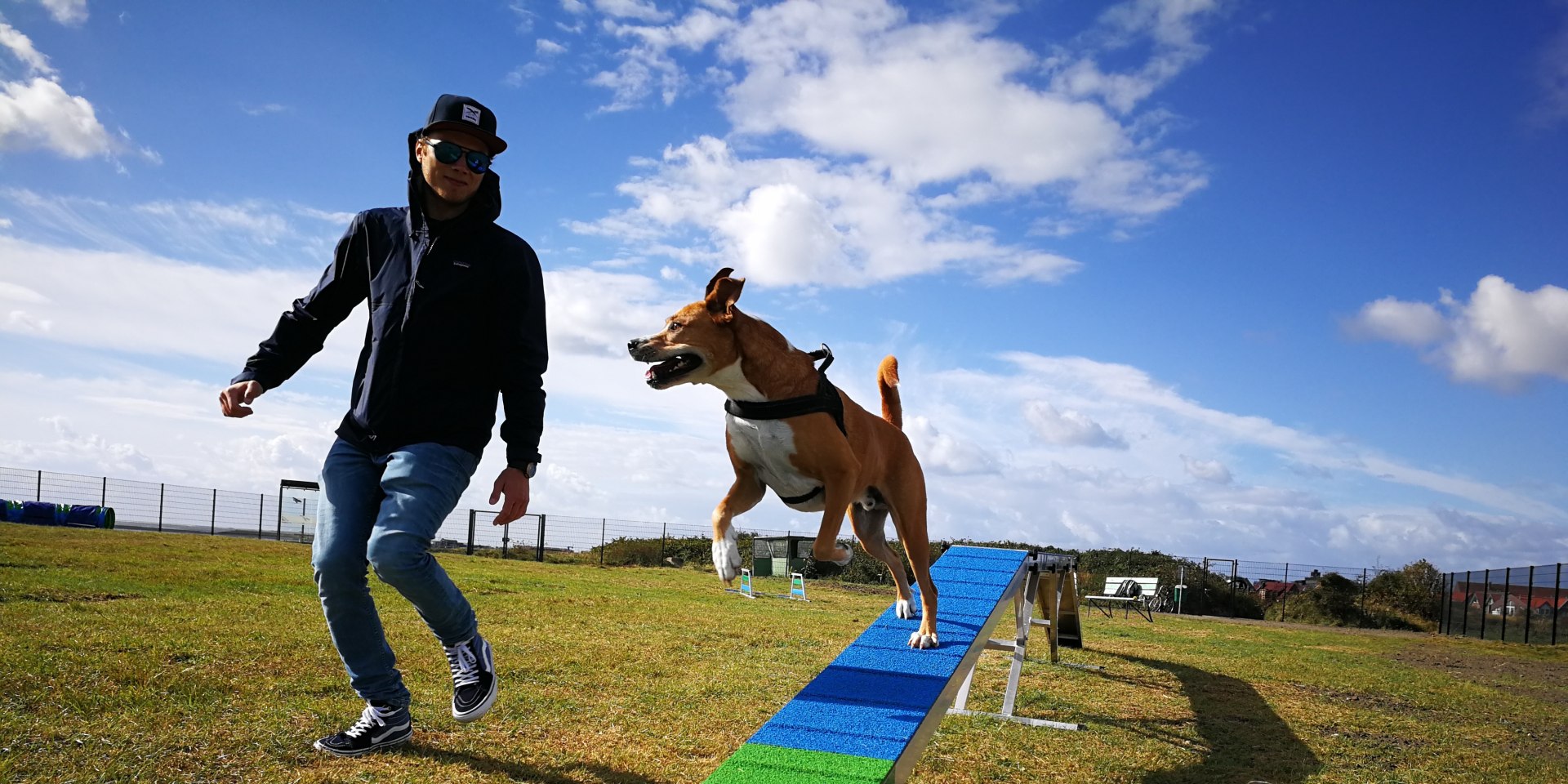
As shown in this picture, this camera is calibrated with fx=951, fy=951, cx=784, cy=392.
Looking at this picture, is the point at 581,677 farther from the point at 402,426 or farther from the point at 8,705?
the point at 402,426

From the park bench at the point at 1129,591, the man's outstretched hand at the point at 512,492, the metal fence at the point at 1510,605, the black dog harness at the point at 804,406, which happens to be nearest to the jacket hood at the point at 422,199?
the man's outstretched hand at the point at 512,492

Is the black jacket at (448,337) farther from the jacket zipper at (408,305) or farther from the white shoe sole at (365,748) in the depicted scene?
the white shoe sole at (365,748)

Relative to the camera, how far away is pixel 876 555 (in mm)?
5887

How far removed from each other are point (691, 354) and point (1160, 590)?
77.7 ft

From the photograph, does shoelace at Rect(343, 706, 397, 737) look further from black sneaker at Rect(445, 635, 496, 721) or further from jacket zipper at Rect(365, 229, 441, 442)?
jacket zipper at Rect(365, 229, 441, 442)

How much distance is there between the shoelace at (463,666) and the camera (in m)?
3.60

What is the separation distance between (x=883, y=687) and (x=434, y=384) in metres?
2.41

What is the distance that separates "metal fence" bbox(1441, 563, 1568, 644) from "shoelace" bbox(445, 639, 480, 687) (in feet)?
71.3

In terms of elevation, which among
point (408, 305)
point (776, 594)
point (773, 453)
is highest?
point (408, 305)

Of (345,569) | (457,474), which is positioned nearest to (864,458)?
(457,474)

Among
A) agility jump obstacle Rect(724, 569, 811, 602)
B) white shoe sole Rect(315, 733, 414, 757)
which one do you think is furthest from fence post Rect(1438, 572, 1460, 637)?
white shoe sole Rect(315, 733, 414, 757)

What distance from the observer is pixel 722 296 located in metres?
3.97

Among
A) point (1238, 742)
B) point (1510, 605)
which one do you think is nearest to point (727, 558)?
point (1238, 742)

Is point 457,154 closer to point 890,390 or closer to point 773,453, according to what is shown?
point 773,453
